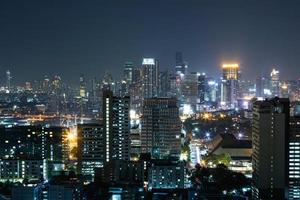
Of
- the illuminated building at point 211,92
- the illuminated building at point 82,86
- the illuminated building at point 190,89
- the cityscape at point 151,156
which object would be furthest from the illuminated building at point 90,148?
the illuminated building at point 211,92

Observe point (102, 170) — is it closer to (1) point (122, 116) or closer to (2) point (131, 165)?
(2) point (131, 165)

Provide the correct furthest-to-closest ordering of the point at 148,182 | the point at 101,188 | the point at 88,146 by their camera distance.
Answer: the point at 88,146
the point at 148,182
the point at 101,188

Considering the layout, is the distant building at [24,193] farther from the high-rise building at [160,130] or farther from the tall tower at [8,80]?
the tall tower at [8,80]

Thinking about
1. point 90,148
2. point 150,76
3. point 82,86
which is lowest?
point 90,148

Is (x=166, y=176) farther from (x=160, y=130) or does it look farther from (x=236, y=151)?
(x=236, y=151)

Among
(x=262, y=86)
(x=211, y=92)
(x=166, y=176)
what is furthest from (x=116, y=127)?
(x=262, y=86)

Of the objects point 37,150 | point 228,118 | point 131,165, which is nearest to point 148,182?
point 131,165

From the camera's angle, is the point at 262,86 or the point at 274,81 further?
the point at 262,86
